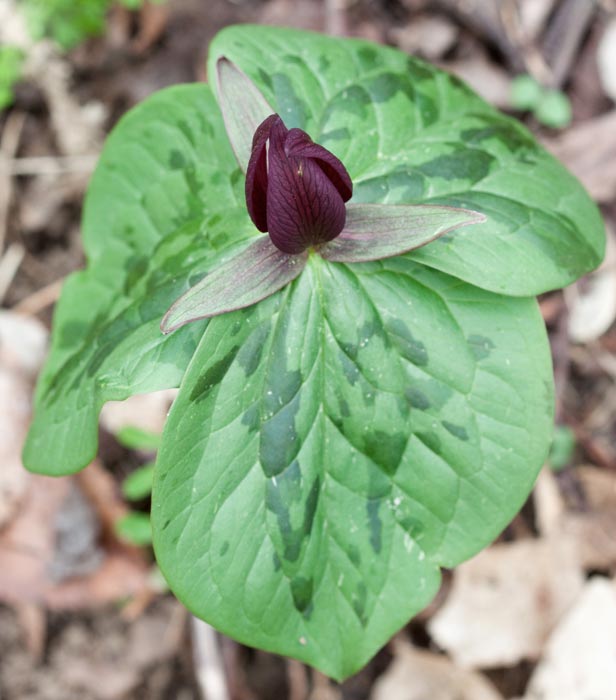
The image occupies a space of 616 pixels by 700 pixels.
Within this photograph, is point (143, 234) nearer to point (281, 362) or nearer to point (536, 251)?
point (281, 362)

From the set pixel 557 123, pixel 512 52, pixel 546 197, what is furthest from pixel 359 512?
pixel 512 52

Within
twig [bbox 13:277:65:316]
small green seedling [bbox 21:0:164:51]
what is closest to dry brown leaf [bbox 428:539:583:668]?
twig [bbox 13:277:65:316]

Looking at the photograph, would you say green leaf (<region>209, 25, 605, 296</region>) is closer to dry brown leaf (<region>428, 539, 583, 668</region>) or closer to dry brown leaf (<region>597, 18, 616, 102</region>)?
dry brown leaf (<region>428, 539, 583, 668</region>)

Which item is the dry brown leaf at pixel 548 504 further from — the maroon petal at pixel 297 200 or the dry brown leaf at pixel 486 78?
the maroon petal at pixel 297 200

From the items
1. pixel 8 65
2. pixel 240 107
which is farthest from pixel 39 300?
pixel 240 107

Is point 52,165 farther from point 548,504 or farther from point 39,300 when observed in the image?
point 548,504

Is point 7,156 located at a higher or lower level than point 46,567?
higher
